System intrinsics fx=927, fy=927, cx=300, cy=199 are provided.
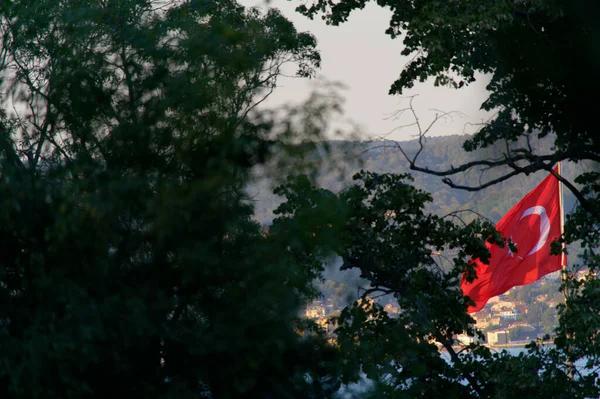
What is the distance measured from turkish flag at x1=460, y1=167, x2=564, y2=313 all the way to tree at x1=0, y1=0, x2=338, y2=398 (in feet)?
23.1

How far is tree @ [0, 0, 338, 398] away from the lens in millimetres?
4520

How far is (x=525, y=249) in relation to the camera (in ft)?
41.0

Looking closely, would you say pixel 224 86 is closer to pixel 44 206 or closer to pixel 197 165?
pixel 197 165

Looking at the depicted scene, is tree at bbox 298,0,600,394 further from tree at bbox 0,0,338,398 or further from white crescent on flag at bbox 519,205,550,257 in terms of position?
tree at bbox 0,0,338,398

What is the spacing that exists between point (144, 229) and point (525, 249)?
866cm

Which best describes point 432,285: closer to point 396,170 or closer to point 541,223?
point 396,170

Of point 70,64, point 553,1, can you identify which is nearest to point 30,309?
point 70,64

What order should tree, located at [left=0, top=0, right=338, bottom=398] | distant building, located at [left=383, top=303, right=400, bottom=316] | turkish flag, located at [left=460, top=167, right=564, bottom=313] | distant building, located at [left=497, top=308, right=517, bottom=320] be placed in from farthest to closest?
distant building, located at [left=497, top=308, right=517, bottom=320] < turkish flag, located at [left=460, top=167, right=564, bottom=313] < distant building, located at [left=383, top=303, right=400, bottom=316] < tree, located at [left=0, top=0, right=338, bottom=398]

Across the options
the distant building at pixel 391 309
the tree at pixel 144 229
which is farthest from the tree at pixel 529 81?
the tree at pixel 144 229

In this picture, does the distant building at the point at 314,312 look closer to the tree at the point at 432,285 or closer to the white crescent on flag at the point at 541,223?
the tree at the point at 432,285

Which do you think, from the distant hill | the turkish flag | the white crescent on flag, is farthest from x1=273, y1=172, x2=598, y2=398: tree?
the white crescent on flag

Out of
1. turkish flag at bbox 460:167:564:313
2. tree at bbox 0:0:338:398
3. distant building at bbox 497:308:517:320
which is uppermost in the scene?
distant building at bbox 497:308:517:320

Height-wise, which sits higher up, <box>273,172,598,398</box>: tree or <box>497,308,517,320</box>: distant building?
<box>497,308,517,320</box>: distant building

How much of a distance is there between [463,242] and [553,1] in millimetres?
2765
